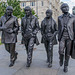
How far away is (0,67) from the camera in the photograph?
5.28 metres

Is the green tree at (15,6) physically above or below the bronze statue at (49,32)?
above

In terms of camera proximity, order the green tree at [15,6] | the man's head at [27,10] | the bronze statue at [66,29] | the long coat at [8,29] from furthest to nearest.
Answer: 1. the green tree at [15,6]
2. the long coat at [8,29]
3. the man's head at [27,10]
4. the bronze statue at [66,29]

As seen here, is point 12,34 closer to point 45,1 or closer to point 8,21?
point 8,21

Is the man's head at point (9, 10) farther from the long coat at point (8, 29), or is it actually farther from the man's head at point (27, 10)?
the man's head at point (27, 10)

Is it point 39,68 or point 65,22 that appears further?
point 39,68

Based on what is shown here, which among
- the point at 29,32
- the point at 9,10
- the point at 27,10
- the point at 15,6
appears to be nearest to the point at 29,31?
the point at 29,32

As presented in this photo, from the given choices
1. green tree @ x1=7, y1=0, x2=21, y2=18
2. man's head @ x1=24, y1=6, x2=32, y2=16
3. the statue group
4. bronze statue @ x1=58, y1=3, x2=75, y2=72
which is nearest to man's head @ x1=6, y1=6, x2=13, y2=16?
the statue group

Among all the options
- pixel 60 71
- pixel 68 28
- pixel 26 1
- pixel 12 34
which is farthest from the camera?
pixel 26 1

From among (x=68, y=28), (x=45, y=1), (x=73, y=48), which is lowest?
(x=73, y=48)

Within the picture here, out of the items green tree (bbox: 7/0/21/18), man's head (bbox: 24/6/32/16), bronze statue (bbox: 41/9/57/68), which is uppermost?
green tree (bbox: 7/0/21/18)

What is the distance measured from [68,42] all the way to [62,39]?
21 cm

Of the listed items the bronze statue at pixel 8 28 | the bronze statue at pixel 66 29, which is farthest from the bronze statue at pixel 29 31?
the bronze statue at pixel 66 29

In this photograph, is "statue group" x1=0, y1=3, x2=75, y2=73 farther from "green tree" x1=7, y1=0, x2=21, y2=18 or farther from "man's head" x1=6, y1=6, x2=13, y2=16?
"green tree" x1=7, y1=0, x2=21, y2=18

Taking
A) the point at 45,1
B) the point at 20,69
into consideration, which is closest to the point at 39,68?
the point at 20,69
